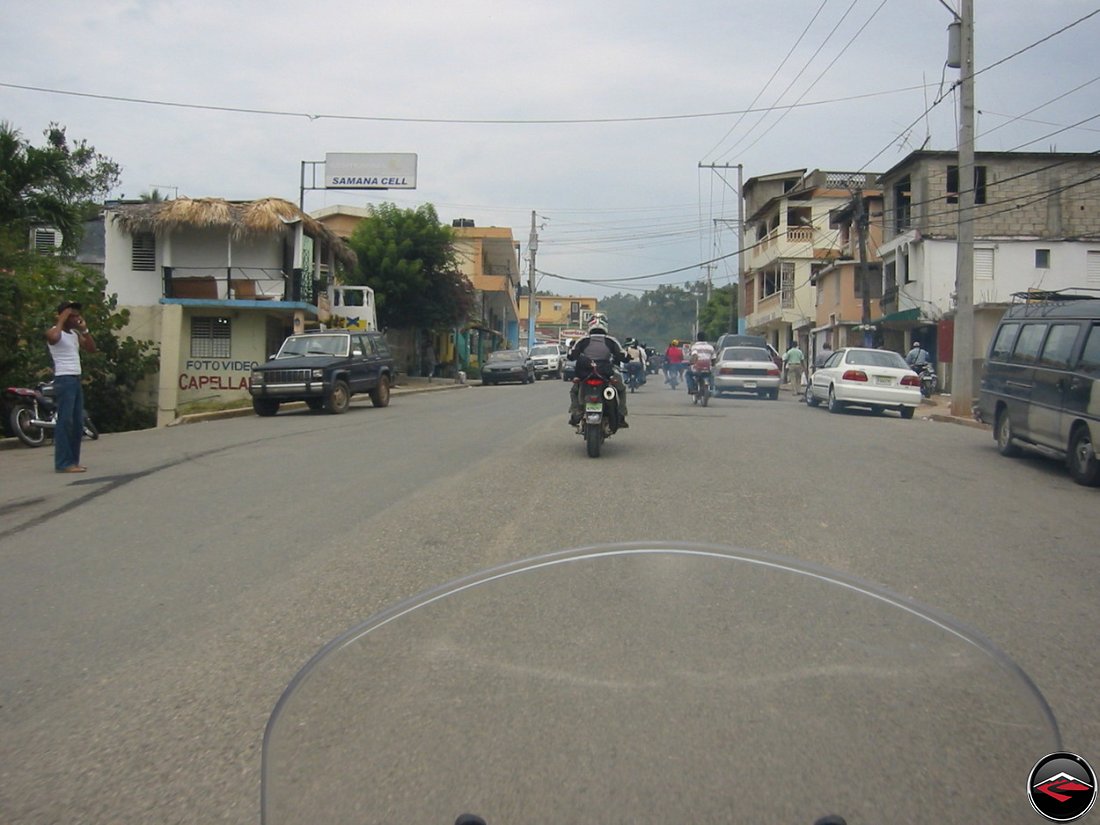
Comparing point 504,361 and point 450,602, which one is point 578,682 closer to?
point 450,602

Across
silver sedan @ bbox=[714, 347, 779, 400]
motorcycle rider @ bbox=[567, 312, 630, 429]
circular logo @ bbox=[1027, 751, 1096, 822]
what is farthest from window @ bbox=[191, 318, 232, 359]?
circular logo @ bbox=[1027, 751, 1096, 822]

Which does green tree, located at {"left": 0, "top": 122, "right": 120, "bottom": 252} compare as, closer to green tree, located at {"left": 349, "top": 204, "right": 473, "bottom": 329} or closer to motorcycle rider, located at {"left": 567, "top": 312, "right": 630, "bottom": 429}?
motorcycle rider, located at {"left": 567, "top": 312, "right": 630, "bottom": 429}

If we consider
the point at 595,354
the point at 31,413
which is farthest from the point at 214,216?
the point at 595,354

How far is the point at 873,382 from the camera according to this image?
68.9ft

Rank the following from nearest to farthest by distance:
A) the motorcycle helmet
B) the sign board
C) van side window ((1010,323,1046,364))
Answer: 1. van side window ((1010,323,1046,364))
2. the motorcycle helmet
3. the sign board

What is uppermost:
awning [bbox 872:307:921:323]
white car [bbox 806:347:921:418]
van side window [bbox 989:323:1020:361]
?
awning [bbox 872:307:921:323]

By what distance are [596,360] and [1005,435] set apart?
559cm

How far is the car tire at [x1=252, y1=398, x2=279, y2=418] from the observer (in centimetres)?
2088

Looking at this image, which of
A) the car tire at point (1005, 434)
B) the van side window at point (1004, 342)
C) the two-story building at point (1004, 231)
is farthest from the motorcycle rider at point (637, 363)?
the car tire at point (1005, 434)

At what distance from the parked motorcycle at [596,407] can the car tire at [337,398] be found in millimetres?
10232

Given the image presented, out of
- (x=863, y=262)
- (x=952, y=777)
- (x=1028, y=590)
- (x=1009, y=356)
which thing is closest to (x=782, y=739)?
(x=952, y=777)

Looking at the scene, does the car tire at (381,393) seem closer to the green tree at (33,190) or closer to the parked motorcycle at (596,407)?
the green tree at (33,190)

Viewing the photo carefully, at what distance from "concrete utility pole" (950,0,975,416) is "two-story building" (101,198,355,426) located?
713 inches

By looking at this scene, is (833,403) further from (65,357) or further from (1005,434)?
(65,357)
